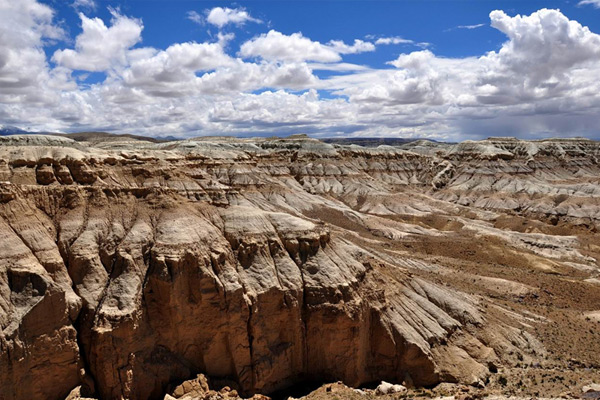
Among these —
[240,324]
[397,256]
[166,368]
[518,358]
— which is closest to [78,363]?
[166,368]

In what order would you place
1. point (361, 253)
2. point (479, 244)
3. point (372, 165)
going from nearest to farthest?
point (361, 253) < point (479, 244) < point (372, 165)

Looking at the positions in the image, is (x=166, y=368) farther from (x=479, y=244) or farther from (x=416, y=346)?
(x=479, y=244)

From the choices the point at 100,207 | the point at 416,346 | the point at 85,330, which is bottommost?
the point at 416,346

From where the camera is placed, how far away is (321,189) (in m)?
120

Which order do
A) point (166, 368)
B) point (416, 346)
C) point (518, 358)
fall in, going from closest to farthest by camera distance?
point (166, 368), point (416, 346), point (518, 358)

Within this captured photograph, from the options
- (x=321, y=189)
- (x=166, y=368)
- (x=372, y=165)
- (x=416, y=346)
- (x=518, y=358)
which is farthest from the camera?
(x=372, y=165)

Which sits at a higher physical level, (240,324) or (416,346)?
(240,324)

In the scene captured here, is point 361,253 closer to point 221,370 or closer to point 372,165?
point 221,370

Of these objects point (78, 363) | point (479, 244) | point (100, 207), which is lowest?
point (479, 244)

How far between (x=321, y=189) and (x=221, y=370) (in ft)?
318

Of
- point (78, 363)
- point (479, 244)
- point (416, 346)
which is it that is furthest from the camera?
point (479, 244)

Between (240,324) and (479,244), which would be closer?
(240,324)

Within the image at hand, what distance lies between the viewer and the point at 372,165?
141250 millimetres

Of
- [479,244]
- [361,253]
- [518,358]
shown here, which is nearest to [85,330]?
[361,253]
